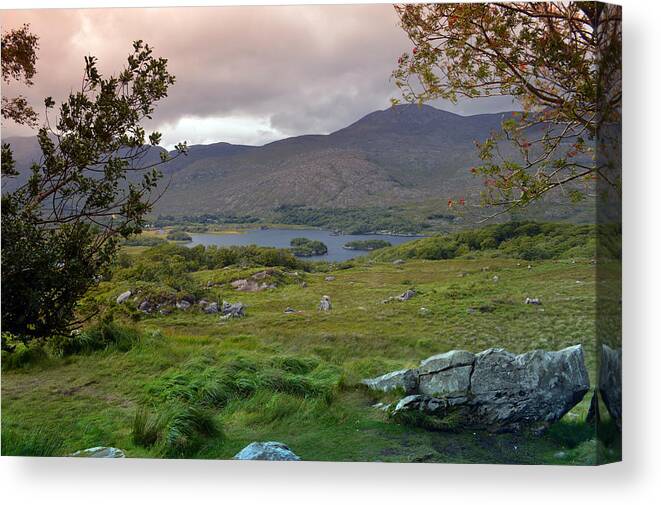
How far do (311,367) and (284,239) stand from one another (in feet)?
4.76

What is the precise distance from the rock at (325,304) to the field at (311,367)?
0.06 m

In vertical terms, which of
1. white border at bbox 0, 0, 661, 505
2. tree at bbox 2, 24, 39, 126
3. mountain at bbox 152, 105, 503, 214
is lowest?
white border at bbox 0, 0, 661, 505

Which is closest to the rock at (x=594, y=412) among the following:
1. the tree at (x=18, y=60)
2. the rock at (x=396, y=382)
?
the rock at (x=396, y=382)

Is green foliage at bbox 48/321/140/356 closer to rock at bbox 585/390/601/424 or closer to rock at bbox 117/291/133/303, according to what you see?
rock at bbox 117/291/133/303

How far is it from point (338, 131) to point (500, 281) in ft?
8.19

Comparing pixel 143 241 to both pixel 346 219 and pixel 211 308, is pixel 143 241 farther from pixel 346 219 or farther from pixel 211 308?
pixel 346 219

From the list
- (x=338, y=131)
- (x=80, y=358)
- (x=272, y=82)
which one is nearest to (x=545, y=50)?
(x=338, y=131)

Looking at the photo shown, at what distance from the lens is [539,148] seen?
6641 mm

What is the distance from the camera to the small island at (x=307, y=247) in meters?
7.16

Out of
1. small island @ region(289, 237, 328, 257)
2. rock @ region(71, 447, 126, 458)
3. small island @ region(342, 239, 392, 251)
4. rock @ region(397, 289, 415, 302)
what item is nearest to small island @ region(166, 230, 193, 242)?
small island @ region(289, 237, 328, 257)

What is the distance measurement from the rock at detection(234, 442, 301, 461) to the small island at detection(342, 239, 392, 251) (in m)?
2.22

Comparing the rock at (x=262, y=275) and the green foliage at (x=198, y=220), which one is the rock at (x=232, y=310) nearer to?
the rock at (x=262, y=275)

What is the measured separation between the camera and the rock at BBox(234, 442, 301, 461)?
261 inches

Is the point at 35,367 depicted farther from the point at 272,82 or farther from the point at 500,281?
the point at 500,281
